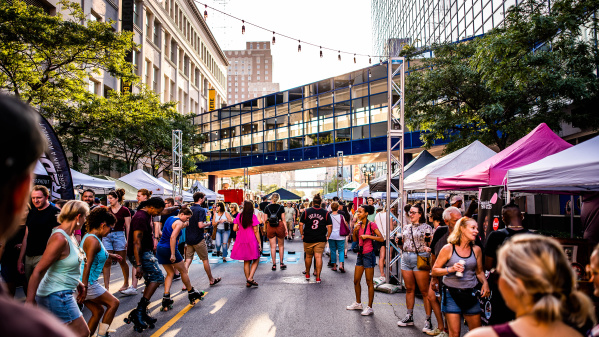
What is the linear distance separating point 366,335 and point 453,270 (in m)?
2.00

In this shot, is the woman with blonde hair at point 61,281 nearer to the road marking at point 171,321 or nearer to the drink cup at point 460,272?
the road marking at point 171,321

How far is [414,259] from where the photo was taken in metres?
6.46

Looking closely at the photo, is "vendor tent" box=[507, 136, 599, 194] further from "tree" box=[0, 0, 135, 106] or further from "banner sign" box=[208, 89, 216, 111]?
"banner sign" box=[208, 89, 216, 111]

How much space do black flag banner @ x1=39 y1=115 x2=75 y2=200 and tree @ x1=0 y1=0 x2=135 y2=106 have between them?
6.04 metres

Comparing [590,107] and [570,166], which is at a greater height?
[590,107]

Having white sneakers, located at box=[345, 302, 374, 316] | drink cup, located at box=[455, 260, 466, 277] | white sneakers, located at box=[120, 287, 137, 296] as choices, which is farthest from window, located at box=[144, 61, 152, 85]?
drink cup, located at box=[455, 260, 466, 277]

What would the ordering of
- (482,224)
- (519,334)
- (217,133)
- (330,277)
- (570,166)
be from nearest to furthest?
(519,334) → (570,166) → (482,224) → (330,277) → (217,133)

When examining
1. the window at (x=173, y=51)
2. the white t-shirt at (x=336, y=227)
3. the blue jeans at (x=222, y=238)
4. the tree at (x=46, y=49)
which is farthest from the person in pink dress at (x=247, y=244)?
the window at (x=173, y=51)

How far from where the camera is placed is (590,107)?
1251cm

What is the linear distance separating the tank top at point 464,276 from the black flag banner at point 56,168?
928cm

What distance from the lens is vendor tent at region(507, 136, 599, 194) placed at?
542 cm

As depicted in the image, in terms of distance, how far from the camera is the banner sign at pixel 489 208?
7.65 metres

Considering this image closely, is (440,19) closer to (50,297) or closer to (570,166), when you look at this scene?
(570,166)

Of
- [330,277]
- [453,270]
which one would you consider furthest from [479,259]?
[330,277]
